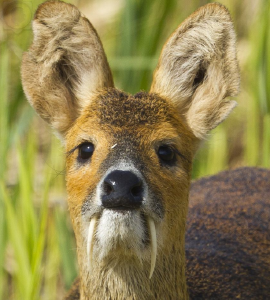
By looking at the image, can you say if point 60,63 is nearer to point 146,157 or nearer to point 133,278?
point 146,157

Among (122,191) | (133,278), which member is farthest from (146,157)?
(133,278)

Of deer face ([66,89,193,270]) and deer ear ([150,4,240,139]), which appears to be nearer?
deer face ([66,89,193,270])

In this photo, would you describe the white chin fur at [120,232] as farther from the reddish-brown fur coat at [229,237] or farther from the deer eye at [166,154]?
the reddish-brown fur coat at [229,237]

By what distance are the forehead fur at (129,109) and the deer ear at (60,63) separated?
0.19 m

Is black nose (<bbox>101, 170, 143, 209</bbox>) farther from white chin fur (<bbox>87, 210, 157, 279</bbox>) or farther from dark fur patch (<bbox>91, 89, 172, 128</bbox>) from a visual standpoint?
dark fur patch (<bbox>91, 89, 172, 128</bbox>)

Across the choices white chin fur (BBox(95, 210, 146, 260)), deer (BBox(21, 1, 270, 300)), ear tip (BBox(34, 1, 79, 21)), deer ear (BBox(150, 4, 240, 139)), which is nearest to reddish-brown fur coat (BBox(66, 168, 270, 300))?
deer (BBox(21, 1, 270, 300))

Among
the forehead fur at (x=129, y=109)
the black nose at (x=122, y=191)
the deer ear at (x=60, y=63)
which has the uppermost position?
the deer ear at (x=60, y=63)

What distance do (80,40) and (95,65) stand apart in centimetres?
15

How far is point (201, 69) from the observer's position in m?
3.93

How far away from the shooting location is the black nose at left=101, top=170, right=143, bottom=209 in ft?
9.37

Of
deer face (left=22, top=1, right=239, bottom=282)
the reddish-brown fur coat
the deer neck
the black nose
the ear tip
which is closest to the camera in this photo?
the black nose

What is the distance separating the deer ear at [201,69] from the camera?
3.67m

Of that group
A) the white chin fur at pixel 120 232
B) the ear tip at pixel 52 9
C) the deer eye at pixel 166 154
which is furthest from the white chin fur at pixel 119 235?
the ear tip at pixel 52 9

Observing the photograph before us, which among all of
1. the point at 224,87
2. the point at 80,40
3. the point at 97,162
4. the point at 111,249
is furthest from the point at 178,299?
the point at 80,40
